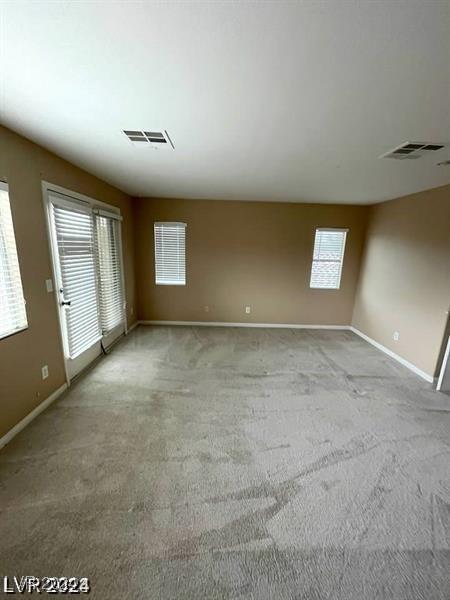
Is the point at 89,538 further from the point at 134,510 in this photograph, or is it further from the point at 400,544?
the point at 400,544

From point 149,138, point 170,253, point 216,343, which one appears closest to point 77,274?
point 149,138

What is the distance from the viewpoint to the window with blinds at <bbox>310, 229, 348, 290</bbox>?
479cm

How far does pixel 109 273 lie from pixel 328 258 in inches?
160

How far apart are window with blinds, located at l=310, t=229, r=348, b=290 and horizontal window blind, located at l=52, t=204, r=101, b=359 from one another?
156 inches

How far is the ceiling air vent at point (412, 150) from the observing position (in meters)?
1.98

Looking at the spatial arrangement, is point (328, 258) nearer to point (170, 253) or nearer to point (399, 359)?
point (399, 359)

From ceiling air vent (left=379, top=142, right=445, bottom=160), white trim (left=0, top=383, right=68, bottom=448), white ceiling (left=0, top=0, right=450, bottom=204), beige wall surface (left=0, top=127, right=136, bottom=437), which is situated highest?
ceiling air vent (left=379, top=142, right=445, bottom=160)

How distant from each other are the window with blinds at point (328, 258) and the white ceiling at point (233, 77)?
2.36 m

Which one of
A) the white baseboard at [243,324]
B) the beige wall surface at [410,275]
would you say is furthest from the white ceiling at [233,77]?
the white baseboard at [243,324]

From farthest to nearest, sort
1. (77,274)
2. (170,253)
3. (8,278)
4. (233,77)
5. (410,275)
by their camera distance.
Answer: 1. (170,253)
2. (410,275)
3. (77,274)
4. (8,278)
5. (233,77)

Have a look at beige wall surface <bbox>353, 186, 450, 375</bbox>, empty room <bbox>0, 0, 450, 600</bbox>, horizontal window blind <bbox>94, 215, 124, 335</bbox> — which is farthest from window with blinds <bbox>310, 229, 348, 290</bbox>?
horizontal window blind <bbox>94, 215, 124, 335</bbox>

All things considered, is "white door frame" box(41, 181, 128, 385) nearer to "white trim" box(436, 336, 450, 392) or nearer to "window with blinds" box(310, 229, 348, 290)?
"window with blinds" box(310, 229, 348, 290)

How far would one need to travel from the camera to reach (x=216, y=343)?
4121 mm

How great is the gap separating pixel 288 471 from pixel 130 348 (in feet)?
9.35
